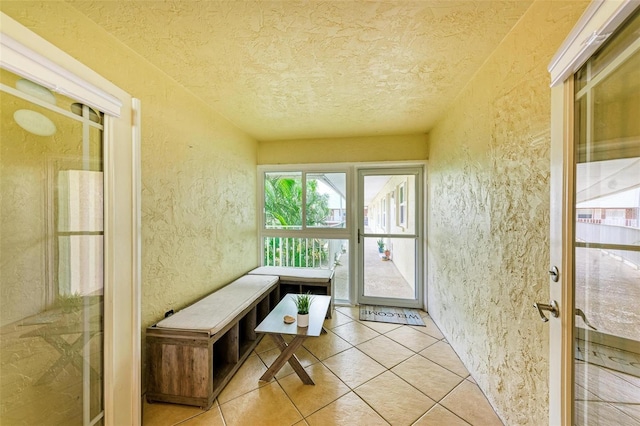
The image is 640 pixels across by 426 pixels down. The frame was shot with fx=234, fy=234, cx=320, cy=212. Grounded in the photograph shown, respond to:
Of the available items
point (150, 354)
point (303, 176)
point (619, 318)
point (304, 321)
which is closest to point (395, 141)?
point (303, 176)

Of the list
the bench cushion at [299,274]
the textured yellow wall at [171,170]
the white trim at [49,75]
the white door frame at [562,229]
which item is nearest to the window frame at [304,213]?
the bench cushion at [299,274]

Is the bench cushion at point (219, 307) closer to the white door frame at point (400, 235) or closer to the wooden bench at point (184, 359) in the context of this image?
the wooden bench at point (184, 359)

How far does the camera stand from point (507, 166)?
141 cm

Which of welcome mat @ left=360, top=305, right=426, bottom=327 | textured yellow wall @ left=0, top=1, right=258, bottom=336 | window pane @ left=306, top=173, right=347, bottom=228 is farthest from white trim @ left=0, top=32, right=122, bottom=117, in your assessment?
welcome mat @ left=360, top=305, right=426, bottom=327

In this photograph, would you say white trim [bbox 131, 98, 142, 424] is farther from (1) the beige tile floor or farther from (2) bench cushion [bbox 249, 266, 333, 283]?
(2) bench cushion [bbox 249, 266, 333, 283]

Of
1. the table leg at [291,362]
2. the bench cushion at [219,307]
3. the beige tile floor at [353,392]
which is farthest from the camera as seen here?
the table leg at [291,362]

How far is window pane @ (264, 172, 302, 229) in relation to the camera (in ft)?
11.6

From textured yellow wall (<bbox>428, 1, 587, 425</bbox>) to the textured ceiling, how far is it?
0.23 meters

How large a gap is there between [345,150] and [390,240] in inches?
58.0

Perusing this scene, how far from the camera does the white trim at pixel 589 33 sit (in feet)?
2.20

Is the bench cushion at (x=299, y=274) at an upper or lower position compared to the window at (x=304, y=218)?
lower

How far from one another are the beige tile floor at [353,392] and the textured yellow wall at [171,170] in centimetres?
78

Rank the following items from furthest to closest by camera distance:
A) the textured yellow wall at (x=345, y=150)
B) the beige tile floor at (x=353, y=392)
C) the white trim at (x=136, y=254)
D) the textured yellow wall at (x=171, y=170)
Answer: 1. the textured yellow wall at (x=345, y=150)
2. the beige tile floor at (x=353, y=392)
3. the white trim at (x=136, y=254)
4. the textured yellow wall at (x=171, y=170)

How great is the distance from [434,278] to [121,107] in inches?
130
